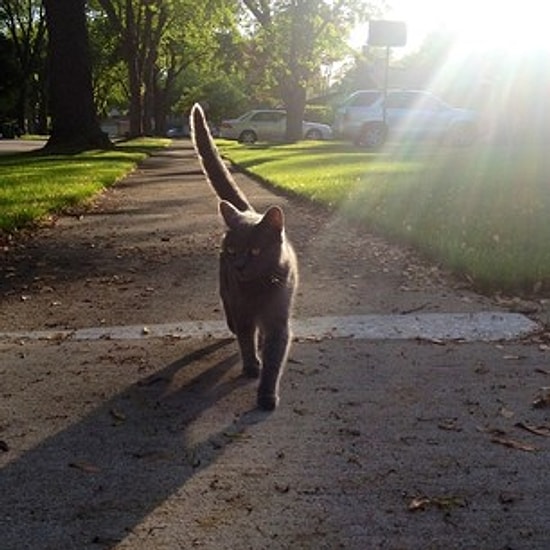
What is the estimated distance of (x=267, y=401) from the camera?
3.87 m

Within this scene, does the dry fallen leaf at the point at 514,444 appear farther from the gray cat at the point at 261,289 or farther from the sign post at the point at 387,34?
the sign post at the point at 387,34

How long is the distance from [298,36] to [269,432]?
36740 mm

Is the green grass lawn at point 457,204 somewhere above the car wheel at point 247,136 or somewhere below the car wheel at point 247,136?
above

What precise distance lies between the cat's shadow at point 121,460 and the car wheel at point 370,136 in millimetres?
26575


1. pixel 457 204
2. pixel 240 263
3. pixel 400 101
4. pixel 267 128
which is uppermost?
pixel 400 101

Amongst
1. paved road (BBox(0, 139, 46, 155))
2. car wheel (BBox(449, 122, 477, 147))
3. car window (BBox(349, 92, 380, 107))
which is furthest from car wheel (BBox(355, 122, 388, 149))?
paved road (BBox(0, 139, 46, 155))

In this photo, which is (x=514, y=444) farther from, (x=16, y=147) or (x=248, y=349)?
(x=16, y=147)

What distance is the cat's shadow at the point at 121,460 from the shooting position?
8.99 feet

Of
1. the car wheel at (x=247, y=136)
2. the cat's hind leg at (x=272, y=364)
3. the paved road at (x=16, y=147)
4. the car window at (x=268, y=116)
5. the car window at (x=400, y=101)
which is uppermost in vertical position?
the car window at (x=400, y=101)

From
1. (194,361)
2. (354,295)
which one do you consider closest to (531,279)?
(354,295)

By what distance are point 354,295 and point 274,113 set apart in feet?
144

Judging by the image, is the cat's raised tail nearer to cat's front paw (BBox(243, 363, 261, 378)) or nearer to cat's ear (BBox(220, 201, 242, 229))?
cat's ear (BBox(220, 201, 242, 229))

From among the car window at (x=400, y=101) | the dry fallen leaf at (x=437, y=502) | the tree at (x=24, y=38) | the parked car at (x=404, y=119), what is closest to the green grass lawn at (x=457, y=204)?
the dry fallen leaf at (x=437, y=502)

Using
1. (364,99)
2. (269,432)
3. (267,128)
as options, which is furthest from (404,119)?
(269,432)
